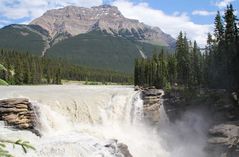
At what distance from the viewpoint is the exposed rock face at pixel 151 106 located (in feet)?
179

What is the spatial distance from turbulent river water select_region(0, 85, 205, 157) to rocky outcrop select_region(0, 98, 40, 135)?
0.73 metres

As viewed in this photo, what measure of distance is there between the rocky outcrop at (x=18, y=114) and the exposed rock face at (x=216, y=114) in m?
20.2

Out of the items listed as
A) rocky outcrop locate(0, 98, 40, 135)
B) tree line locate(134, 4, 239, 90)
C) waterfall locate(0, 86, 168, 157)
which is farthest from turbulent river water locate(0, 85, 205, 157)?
tree line locate(134, 4, 239, 90)

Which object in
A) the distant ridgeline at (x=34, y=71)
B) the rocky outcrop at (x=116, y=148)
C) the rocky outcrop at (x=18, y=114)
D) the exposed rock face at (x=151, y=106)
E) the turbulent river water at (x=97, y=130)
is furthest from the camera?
the distant ridgeline at (x=34, y=71)

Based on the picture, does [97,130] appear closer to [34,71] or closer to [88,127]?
[88,127]

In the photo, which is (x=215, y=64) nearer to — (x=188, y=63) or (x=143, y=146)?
(x=188, y=63)

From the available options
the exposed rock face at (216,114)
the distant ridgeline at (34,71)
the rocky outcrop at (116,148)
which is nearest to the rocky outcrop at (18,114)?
the rocky outcrop at (116,148)

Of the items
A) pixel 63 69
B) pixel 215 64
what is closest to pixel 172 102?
pixel 215 64

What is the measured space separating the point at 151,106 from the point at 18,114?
24728 millimetres

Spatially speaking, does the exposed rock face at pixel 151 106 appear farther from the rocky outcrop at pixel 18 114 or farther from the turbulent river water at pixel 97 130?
the rocky outcrop at pixel 18 114

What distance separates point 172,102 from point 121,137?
20775mm

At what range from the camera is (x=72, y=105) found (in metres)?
41.5

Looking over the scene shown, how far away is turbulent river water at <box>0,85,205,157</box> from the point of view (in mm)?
33772

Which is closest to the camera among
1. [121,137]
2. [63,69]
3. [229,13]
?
[121,137]
